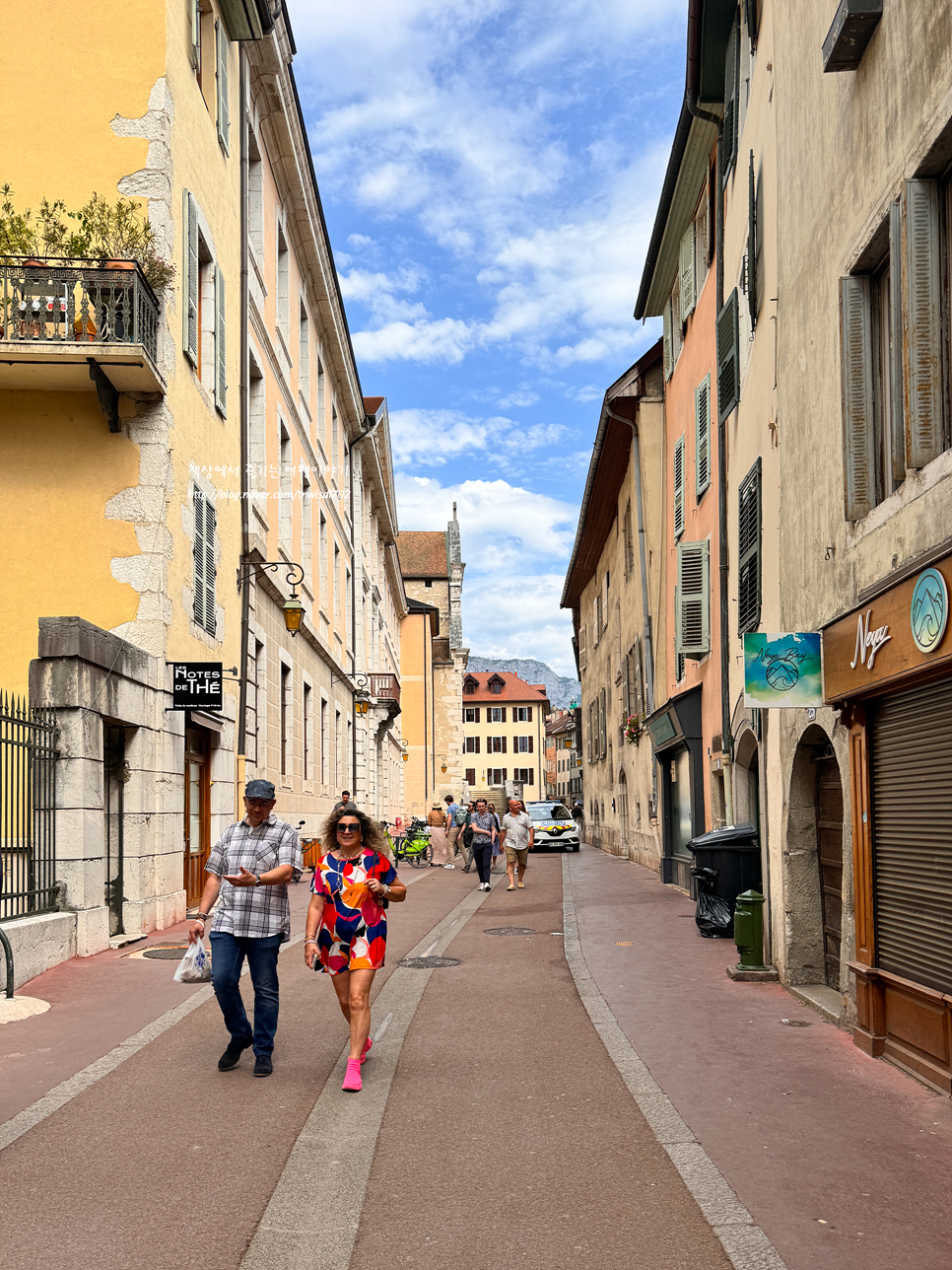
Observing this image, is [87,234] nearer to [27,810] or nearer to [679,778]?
[27,810]

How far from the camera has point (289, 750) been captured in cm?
2327

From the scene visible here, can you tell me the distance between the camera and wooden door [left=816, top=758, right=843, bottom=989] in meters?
9.12

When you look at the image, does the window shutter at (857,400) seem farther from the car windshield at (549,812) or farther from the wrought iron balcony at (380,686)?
the car windshield at (549,812)

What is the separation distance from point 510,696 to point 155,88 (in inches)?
3451

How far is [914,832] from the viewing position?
22.9 ft

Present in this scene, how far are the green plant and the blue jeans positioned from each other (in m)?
8.83

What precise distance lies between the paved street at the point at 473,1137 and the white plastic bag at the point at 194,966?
1.76ft

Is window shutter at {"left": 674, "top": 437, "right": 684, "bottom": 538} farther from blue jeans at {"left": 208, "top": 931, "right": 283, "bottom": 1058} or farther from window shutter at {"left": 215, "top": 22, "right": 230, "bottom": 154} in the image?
blue jeans at {"left": 208, "top": 931, "right": 283, "bottom": 1058}

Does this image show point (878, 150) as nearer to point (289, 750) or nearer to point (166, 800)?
point (166, 800)

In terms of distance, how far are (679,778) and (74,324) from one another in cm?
1244

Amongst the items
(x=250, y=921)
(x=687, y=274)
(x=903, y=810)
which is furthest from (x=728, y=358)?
(x=250, y=921)

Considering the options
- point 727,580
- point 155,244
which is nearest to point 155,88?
point 155,244

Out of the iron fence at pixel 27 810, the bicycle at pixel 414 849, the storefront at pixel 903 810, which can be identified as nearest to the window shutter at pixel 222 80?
the iron fence at pixel 27 810

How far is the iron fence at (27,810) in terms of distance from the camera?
10.2 m
